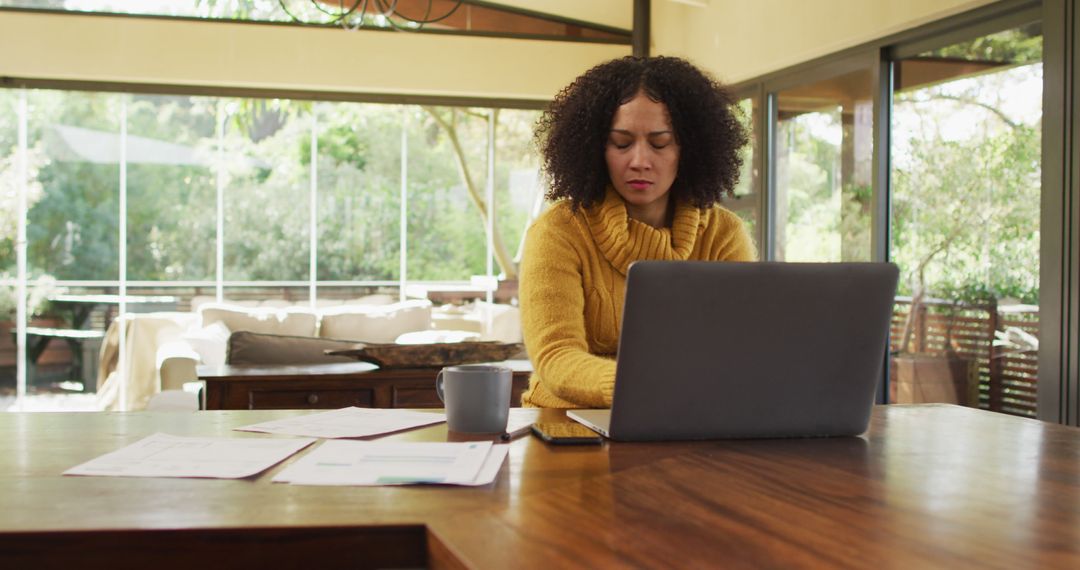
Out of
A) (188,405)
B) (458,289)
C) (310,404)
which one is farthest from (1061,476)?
(458,289)

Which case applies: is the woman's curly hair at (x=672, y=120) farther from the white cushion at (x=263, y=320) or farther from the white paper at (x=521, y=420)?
the white cushion at (x=263, y=320)

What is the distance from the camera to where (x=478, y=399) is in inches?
52.6

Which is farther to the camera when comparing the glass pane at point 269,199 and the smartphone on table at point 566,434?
the glass pane at point 269,199

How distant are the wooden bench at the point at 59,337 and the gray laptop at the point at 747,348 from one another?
5.54m

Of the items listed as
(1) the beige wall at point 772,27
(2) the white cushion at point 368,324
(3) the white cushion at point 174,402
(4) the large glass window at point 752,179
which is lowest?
(3) the white cushion at point 174,402

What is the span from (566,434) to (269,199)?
19.0 feet

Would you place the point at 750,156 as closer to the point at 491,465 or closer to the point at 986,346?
the point at 986,346

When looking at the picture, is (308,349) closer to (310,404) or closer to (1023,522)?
(310,404)

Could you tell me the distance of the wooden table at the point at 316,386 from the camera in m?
2.90

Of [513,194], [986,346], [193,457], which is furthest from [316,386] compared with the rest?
[513,194]

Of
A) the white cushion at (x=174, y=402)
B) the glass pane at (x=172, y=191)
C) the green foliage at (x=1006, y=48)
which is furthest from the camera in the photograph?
the glass pane at (x=172, y=191)

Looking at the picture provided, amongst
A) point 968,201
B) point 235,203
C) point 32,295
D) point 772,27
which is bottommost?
point 32,295

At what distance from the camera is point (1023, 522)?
890 mm

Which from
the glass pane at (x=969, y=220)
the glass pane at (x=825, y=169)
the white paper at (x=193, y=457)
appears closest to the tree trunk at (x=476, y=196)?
the glass pane at (x=825, y=169)
